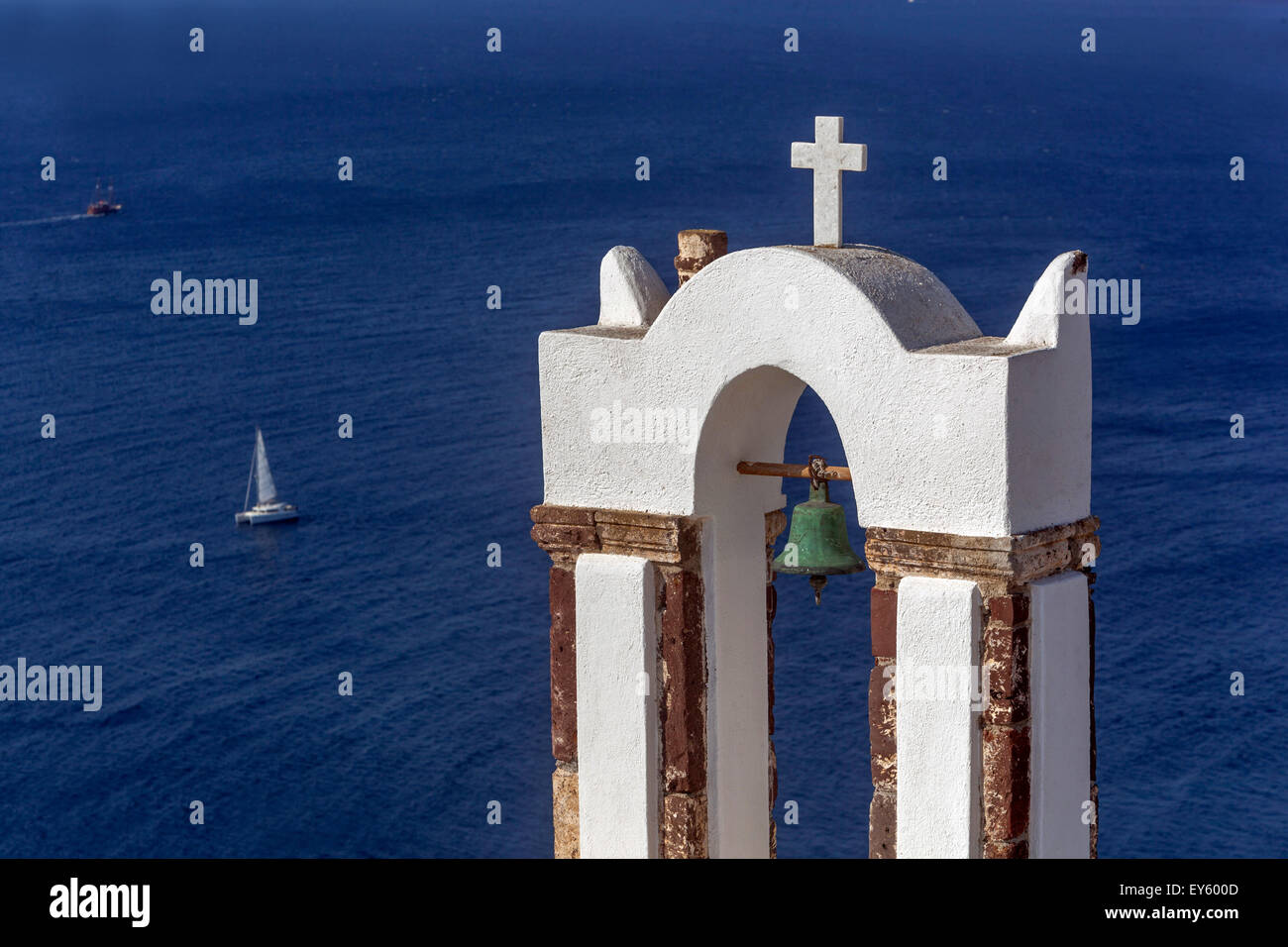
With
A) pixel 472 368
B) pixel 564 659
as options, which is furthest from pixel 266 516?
pixel 564 659

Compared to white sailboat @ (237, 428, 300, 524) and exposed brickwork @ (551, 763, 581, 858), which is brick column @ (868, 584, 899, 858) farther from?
white sailboat @ (237, 428, 300, 524)

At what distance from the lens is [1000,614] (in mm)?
9750

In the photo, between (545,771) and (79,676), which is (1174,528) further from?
(79,676)

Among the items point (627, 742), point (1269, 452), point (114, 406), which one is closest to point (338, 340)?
point (114, 406)

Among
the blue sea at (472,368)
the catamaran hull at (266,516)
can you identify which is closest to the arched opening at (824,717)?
the blue sea at (472,368)

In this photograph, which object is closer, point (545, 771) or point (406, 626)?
point (545, 771)

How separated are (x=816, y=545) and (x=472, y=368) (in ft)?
324

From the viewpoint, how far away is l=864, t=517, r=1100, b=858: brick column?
9.73m

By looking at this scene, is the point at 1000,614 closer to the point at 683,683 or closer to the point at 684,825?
the point at 683,683

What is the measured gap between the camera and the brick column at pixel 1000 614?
31.9 ft

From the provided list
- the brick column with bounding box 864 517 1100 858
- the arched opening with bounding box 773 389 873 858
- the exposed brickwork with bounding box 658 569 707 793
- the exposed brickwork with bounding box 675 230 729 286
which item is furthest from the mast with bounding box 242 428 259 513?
the brick column with bounding box 864 517 1100 858

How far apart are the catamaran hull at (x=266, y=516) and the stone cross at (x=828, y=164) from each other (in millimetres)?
91323

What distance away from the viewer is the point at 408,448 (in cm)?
10306
